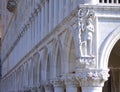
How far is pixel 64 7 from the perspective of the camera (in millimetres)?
29594

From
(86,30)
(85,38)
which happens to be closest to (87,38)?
(85,38)

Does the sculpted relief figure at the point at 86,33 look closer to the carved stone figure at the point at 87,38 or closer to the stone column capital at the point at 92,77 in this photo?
the carved stone figure at the point at 87,38

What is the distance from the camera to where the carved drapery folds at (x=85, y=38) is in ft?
83.1

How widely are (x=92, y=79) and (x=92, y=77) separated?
0.38 ft

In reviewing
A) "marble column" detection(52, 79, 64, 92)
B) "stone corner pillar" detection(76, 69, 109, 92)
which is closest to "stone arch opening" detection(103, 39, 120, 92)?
"marble column" detection(52, 79, 64, 92)

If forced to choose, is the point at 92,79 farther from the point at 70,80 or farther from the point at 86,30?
the point at 70,80

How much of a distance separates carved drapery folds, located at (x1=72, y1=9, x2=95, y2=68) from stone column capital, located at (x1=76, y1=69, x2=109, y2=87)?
29 centimetres

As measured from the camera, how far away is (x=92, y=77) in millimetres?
25391

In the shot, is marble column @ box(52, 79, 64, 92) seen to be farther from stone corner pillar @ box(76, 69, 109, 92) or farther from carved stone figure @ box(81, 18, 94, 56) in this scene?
carved stone figure @ box(81, 18, 94, 56)

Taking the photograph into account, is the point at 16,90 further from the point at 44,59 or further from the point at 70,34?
the point at 70,34

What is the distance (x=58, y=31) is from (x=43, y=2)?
703cm

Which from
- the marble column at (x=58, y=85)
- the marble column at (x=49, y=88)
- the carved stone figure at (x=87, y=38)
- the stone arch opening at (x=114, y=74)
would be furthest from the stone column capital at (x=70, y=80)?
the marble column at (x=49, y=88)

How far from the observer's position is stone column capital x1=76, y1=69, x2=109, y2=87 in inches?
997

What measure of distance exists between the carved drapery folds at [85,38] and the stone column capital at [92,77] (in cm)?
29
